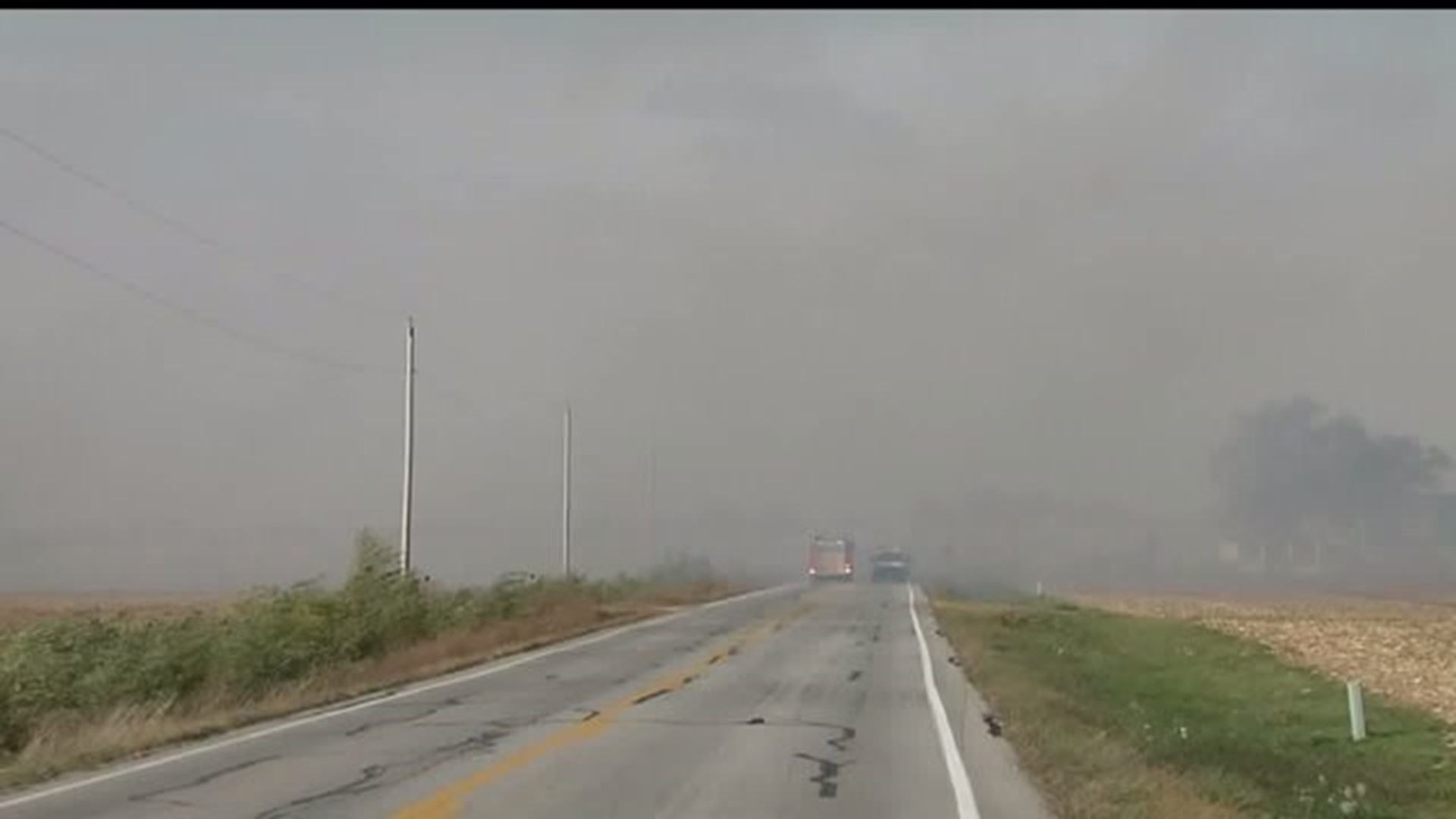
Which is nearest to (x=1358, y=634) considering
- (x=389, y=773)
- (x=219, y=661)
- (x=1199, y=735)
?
(x=1199, y=735)

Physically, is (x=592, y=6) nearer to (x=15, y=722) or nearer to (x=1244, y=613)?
(x=15, y=722)

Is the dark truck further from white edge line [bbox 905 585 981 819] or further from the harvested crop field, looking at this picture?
white edge line [bbox 905 585 981 819]

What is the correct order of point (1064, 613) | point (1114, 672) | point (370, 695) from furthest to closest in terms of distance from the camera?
point (1064, 613) → point (1114, 672) → point (370, 695)

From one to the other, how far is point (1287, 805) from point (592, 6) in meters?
10.7

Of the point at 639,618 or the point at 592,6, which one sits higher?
the point at 592,6

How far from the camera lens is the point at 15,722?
19297 mm

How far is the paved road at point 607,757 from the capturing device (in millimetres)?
12688

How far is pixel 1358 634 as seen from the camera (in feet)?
144

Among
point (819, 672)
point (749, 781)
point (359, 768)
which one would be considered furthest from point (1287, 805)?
point (819, 672)

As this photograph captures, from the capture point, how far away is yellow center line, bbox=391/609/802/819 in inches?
489

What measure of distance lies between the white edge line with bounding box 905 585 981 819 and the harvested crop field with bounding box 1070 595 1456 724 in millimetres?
7599

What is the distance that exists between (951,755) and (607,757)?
11.1 ft

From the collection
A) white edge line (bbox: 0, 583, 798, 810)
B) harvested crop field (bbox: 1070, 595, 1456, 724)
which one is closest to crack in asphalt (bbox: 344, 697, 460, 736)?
white edge line (bbox: 0, 583, 798, 810)

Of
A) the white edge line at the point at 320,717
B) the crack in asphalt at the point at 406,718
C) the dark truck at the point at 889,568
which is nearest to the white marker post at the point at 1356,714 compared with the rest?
the crack in asphalt at the point at 406,718
